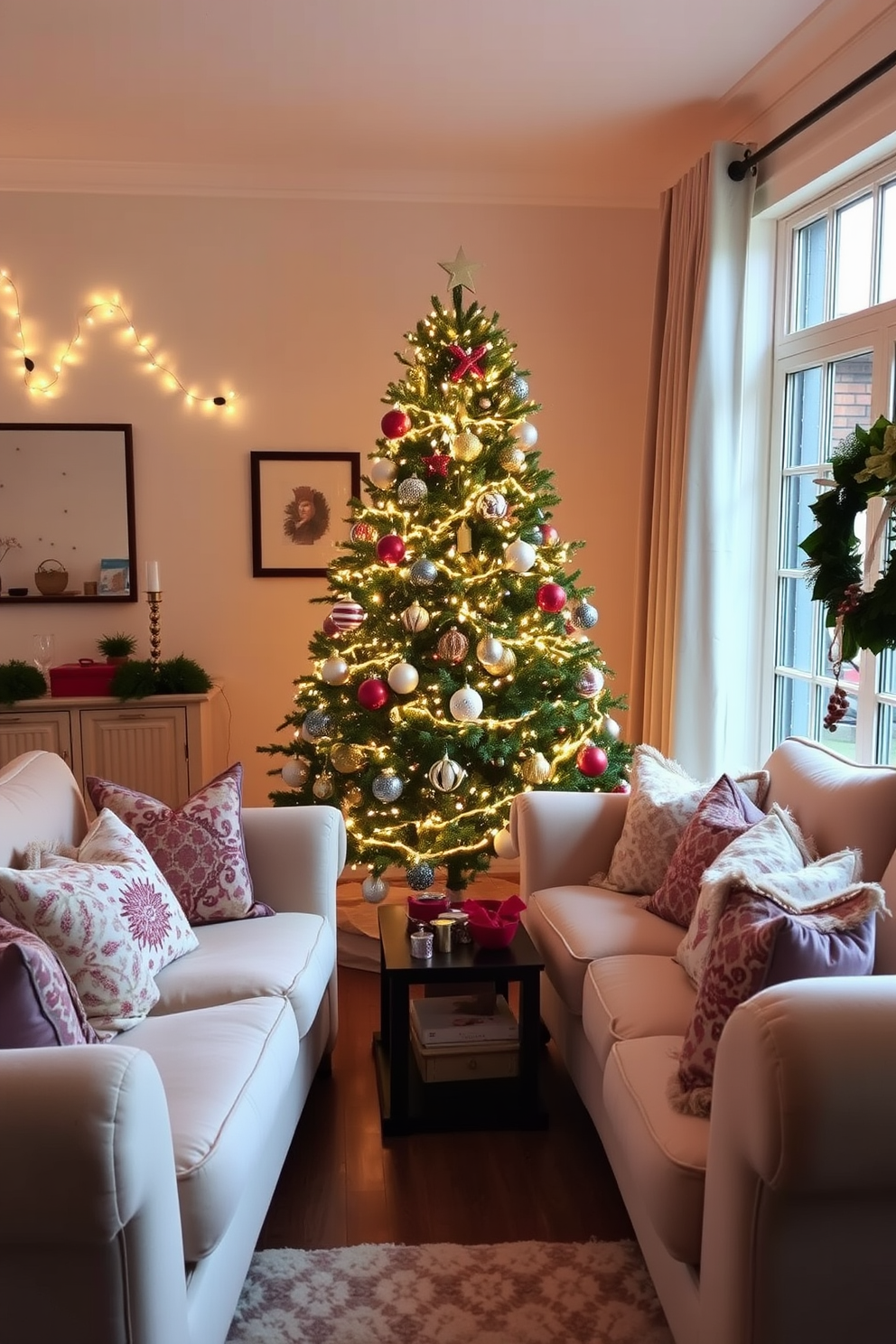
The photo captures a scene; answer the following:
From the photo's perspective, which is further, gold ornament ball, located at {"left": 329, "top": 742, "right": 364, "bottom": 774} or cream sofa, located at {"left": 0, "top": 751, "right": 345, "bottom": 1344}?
gold ornament ball, located at {"left": 329, "top": 742, "right": 364, "bottom": 774}

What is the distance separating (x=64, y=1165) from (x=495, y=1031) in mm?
1543

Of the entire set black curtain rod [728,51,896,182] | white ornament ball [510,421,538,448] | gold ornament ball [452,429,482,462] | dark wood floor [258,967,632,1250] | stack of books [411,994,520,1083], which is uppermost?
black curtain rod [728,51,896,182]

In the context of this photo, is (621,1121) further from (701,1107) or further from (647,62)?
(647,62)

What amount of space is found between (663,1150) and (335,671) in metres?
2.14

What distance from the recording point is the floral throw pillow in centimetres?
172

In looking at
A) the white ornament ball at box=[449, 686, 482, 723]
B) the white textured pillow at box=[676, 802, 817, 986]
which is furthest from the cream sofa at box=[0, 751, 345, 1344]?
the white ornament ball at box=[449, 686, 482, 723]

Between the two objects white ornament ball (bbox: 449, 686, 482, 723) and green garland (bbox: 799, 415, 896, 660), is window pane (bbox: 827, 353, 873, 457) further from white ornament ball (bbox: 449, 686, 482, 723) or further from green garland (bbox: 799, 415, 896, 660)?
white ornament ball (bbox: 449, 686, 482, 723)

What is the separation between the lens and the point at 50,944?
2.04 m

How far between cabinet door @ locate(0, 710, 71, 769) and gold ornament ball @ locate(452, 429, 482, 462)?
1.95 m

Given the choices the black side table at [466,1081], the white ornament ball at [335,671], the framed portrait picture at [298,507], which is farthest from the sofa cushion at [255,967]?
the framed portrait picture at [298,507]

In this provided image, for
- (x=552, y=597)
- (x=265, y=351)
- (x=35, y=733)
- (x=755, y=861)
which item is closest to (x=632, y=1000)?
(x=755, y=861)

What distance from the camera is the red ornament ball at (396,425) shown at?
3.58 meters

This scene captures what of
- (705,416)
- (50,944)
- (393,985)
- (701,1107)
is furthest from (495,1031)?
(705,416)

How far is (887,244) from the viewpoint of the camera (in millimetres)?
3322
